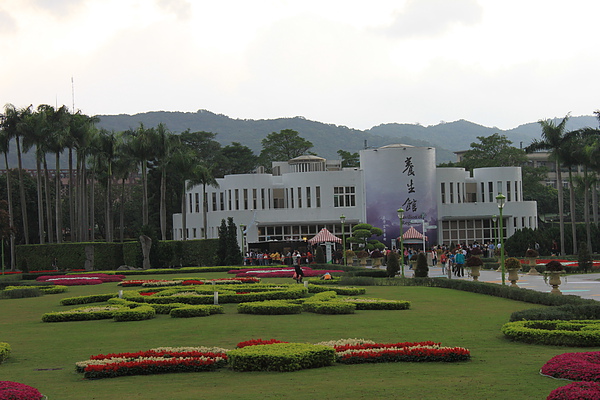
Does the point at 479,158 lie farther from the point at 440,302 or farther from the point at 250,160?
the point at 440,302

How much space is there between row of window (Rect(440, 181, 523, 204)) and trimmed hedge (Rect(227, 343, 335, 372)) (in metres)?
58.9

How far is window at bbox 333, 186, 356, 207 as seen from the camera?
68625 millimetres

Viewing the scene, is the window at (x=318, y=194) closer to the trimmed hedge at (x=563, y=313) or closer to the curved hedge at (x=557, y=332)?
the trimmed hedge at (x=563, y=313)

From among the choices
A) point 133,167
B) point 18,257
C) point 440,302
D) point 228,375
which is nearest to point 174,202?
point 133,167

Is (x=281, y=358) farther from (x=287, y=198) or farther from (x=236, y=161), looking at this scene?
(x=236, y=161)

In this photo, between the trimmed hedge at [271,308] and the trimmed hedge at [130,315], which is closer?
the trimmed hedge at [130,315]

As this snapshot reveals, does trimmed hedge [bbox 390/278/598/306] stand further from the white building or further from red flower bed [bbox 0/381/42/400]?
the white building

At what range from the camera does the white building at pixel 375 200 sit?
66812 mm

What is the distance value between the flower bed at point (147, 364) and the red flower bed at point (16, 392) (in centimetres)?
231

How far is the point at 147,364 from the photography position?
12.3m

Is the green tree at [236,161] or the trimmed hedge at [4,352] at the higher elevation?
the green tree at [236,161]

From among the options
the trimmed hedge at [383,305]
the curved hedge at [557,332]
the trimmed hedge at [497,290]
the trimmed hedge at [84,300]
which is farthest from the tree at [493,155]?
the curved hedge at [557,332]

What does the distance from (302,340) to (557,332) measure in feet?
16.8

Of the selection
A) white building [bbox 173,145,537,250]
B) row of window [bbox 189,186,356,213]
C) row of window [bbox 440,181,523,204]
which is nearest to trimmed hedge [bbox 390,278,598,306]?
white building [bbox 173,145,537,250]
